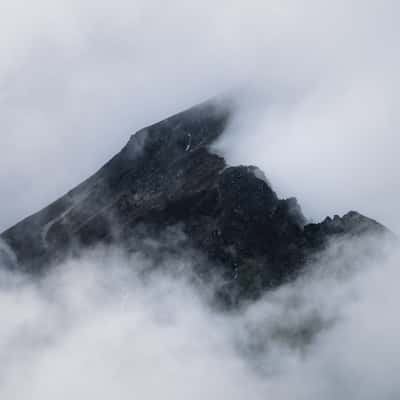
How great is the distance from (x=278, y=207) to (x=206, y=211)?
11.3 metres

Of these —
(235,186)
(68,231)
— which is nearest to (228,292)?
(235,186)

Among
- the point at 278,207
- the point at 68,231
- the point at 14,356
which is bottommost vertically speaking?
the point at 14,356

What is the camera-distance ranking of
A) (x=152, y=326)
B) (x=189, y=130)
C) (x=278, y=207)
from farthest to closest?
1. (x=152, y=326)
2. (x=189, y=130)
3. (x=278, y=207)

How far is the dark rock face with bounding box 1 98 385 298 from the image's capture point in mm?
144000

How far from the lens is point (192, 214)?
14938 cm

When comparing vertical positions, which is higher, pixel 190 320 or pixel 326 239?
pixel 326 239

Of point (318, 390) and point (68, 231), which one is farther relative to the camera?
point (68, 231)

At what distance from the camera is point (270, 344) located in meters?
150

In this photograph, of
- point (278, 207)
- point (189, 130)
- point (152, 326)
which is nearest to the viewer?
point (278, 207)

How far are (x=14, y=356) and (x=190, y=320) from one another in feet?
114

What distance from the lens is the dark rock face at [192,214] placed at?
472 ft

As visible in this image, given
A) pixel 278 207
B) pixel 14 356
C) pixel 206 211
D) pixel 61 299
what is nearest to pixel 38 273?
pixel 61 299

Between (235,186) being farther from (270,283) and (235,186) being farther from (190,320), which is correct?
(190,320)

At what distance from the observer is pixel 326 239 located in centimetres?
14425
